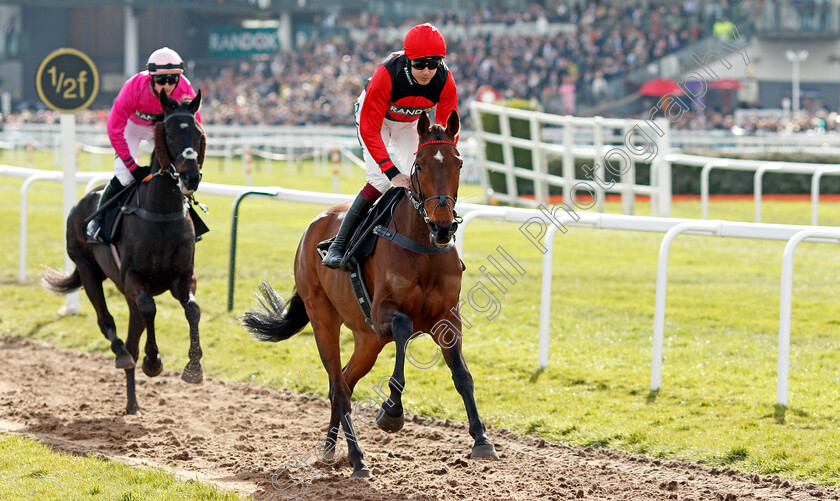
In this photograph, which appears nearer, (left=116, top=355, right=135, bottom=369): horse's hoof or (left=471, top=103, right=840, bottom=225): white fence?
(left=116, top=355, right=135, bottom=369): horse's hoof

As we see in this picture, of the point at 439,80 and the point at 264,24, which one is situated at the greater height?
the point at 264,24

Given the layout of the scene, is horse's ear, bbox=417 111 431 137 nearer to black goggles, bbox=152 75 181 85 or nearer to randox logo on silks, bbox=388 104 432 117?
randox logo on silks, bbox=388 104 432 117

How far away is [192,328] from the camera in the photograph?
17.4 ft

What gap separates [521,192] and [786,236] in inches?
393

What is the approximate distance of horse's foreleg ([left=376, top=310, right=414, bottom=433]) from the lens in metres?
3.77

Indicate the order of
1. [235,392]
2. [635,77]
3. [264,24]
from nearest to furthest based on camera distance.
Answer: [235,392], [635,77], [264,24]

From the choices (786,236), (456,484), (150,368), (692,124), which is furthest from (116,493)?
(692,124)

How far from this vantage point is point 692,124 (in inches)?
976

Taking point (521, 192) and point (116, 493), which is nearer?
point (116, 493)

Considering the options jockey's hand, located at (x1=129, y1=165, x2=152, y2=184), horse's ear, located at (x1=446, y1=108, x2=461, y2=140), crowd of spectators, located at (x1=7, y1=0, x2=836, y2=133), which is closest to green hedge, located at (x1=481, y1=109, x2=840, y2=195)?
crowd of spectators, located at (x1=7, y1=0, x2=836, y2=133)

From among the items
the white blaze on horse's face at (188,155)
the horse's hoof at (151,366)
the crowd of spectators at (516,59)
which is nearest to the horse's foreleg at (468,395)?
the white blaze on horse's face at (188,155)

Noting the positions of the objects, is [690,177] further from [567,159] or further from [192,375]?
[192,375]

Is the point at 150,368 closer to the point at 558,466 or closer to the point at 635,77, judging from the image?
the point at 558,466

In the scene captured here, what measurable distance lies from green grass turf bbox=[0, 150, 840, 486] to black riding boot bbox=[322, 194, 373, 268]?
1.34 metres
